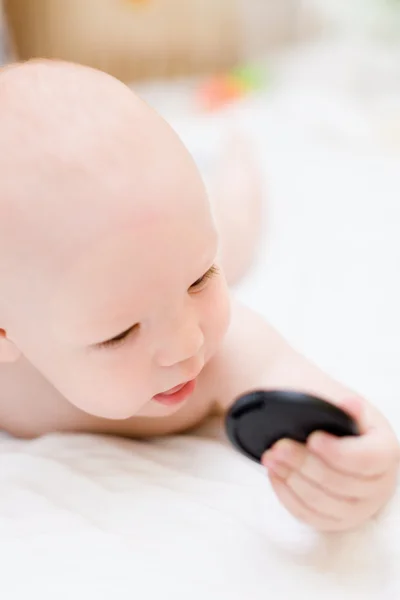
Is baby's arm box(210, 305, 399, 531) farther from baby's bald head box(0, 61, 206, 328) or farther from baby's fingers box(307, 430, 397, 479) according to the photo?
baby's bald head box(0, 61, 206, 328)

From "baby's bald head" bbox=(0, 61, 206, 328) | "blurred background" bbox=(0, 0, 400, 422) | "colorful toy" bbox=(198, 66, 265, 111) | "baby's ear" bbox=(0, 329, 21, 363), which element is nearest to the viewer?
"baby's bald head" bbox=(0, 61, 206, 328)

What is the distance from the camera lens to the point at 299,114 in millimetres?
1490

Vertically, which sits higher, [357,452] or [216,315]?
[216,315]

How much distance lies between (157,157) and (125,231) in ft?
0.23

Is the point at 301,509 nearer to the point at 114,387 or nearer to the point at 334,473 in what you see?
the point at 334,473

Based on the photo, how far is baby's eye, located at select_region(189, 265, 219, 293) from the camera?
63cm

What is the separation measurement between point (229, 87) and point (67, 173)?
3.77ft

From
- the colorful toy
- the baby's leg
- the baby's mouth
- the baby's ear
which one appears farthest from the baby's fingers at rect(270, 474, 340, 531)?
the colorful toy

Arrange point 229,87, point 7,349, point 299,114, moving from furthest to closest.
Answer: point 229,87 < point 299,114 < point 7,349

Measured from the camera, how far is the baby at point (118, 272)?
1.82ft

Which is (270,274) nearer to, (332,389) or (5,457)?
(332,389)

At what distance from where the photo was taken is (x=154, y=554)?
0.65 meters

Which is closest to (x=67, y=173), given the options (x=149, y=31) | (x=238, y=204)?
(x=238, y=204)

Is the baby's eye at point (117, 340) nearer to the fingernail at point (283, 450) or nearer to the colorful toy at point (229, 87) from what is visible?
the fingernail at point (283, 450)
